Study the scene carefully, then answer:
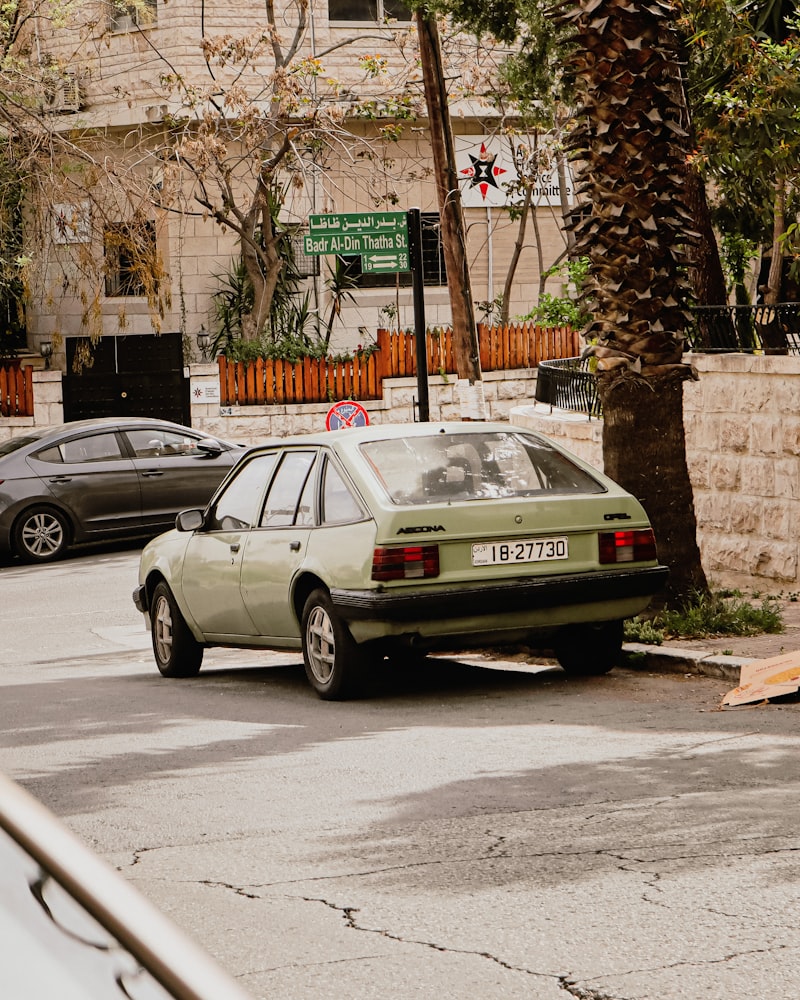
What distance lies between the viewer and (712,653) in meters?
9.62

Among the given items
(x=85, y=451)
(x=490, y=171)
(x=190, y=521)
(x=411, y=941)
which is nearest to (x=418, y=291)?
(x=85, y=451)

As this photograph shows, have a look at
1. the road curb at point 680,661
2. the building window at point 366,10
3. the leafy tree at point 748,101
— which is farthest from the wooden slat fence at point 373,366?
the road curb at point 680,661

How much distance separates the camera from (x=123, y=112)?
3023 cm

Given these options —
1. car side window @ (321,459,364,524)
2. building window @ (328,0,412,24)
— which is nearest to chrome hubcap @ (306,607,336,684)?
car side window @ (321,459,364,524)

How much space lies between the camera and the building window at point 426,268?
31.3 meters

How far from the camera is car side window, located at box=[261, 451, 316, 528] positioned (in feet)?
31.6

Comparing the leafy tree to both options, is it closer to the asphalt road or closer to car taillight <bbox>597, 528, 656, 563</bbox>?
car taillight <bbox>597, 528, 656, 563</bbox>

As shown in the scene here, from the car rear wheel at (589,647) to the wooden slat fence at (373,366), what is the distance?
1829 centimetres

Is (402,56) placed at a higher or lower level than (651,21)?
higher

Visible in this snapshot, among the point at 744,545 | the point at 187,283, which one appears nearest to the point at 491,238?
the point at 187,283

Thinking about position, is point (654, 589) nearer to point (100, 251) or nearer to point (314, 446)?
point (314, 446)

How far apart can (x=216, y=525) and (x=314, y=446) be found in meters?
1.25

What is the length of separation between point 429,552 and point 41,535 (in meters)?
11.7

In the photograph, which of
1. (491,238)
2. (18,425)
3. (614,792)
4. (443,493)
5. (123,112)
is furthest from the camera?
(491,238)
